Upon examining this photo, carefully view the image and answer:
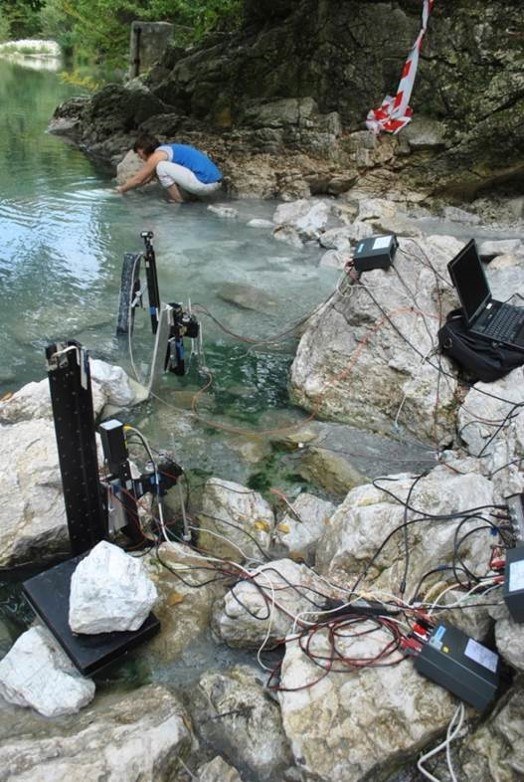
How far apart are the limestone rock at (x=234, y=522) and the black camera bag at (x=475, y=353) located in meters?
2.19

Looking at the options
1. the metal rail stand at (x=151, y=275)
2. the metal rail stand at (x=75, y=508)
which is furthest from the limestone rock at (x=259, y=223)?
the metal rail stand at (x=75, y=508)

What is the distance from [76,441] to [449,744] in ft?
7.18

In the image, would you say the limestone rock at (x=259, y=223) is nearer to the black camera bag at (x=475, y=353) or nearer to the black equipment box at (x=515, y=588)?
the black camera bag at (x=475, y=353)

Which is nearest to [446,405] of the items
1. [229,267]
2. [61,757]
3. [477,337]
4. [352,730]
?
[477,337]

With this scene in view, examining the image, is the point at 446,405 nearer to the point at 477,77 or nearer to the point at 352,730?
the point at 352,730

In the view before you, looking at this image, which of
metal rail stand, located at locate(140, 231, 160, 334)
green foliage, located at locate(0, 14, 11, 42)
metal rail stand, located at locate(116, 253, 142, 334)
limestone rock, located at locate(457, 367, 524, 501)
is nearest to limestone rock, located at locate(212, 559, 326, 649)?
limestone rock, located at locate(457, 367, 524, 501)

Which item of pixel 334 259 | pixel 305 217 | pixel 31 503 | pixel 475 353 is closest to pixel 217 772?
pixel 31 503

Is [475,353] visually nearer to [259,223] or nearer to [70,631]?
[70,631]

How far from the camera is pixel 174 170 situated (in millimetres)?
10305

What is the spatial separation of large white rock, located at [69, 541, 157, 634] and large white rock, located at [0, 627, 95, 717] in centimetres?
19

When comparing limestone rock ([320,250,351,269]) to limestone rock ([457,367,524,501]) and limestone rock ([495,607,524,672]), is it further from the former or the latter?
limestone rock ([495,607,524,672])

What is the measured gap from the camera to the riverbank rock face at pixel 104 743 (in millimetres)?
2309

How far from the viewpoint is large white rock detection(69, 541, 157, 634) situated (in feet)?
9.05

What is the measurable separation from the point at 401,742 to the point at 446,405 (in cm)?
288
